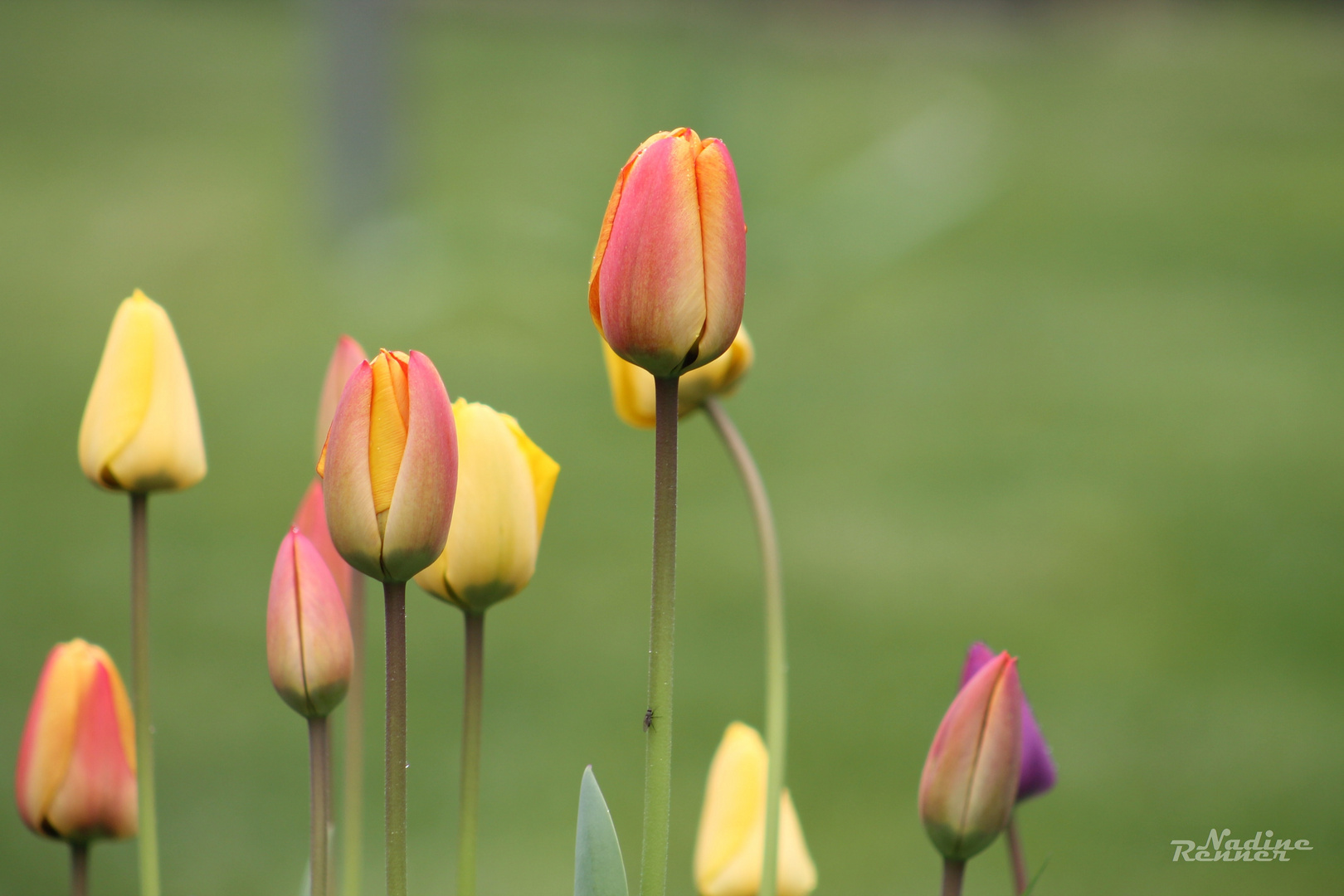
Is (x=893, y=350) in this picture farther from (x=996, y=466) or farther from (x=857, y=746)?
(x=857, y=746)

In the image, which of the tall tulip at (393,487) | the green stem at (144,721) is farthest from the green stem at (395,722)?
the green stem at (144,721)

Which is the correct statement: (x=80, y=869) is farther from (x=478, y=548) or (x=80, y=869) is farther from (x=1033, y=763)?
(x=1033, y=763)

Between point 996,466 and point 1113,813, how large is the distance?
4.71ft

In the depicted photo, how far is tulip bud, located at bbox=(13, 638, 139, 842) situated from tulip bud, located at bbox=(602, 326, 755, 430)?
0.19 m

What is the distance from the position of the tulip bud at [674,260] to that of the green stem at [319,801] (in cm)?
14

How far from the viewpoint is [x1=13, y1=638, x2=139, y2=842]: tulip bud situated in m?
0.44

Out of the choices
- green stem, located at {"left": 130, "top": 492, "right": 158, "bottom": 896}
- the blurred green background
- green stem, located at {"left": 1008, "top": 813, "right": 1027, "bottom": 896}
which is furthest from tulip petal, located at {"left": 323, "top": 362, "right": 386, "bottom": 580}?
the blurred green background

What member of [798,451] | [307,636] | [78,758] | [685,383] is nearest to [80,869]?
[78,758]

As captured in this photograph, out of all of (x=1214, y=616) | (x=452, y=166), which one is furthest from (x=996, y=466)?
(x=452, y=166)

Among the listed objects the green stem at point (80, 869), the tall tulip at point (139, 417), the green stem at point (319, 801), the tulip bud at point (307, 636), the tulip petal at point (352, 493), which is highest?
the tall tulip at point (139, 417)

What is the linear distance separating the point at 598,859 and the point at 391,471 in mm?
129

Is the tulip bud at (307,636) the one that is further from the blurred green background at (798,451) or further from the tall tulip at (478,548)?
the blurred green background at (798,451)

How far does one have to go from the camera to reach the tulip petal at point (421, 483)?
1.12ft

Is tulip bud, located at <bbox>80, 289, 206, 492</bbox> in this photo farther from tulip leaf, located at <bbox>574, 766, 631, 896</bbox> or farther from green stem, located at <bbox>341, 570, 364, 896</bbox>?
tulip leaf, located at <bbox>574, 766, 631, 896</bbox>
